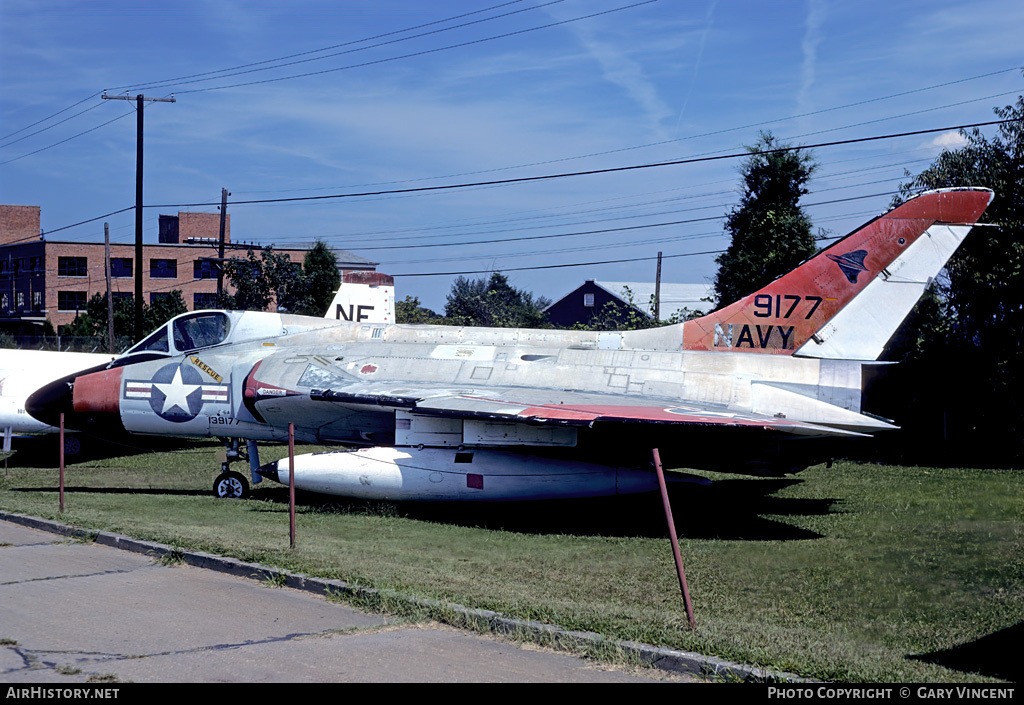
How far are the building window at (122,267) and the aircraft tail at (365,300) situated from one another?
6011 centimetres

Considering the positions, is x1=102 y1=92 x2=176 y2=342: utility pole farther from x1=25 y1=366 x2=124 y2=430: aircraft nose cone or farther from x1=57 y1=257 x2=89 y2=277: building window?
x1=57 y1=257 x2=89 y2=277: building window

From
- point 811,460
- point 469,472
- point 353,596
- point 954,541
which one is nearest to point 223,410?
point 469,472

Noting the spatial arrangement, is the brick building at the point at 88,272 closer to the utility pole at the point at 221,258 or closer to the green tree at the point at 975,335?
the utility pole at the point at 221,258

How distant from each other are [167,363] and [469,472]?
6492 mm

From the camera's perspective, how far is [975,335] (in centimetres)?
2300

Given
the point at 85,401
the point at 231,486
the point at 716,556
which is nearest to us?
the point at 716,556

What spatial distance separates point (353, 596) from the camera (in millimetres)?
7910

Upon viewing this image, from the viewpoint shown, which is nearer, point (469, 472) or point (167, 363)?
point (469, 472)

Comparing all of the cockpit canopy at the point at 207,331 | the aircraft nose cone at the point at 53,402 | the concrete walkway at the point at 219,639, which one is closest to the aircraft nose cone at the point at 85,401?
the aircraft nose cone at the point at 53,402

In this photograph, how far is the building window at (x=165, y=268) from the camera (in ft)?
232

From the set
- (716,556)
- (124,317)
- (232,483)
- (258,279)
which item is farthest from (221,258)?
(716,556)

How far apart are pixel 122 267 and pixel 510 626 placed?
74.4 meters

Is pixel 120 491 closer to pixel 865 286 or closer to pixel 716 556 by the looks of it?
pixel 716 556
